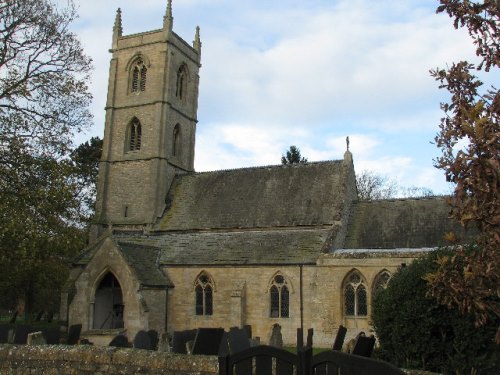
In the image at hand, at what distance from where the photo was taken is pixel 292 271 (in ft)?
79.4

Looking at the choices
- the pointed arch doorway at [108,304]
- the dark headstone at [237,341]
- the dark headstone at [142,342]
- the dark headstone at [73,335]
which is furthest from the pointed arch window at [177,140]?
the dark headstone at [237,341]

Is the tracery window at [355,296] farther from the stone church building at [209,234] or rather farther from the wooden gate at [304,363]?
the wooden gate at [304,363]

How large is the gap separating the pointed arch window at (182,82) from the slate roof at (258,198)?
6.01m

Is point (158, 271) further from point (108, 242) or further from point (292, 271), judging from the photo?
point (292, 271)

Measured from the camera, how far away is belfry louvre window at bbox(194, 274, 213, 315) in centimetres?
2584

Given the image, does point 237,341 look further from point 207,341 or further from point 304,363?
point 304,363

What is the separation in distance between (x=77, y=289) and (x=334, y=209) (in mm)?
13048

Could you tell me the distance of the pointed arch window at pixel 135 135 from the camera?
32.6m

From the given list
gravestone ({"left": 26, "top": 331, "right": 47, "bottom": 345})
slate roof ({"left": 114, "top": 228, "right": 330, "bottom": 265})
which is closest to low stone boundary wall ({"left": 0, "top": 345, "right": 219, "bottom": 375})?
gravestone ({"left": 26, "top": 331, "right": 47, "bottom": 345})

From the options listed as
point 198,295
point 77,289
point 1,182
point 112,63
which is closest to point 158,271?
point 198,295

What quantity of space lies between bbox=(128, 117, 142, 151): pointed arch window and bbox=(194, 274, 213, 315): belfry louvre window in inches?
417

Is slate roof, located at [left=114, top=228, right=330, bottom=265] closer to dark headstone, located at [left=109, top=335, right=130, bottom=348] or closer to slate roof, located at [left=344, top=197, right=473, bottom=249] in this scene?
slate roof, located at [left=344, top=197, right=473, bottom=249]

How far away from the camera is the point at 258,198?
29.2 metres

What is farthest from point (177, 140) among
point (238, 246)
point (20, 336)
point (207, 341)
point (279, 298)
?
point (207, 341)
